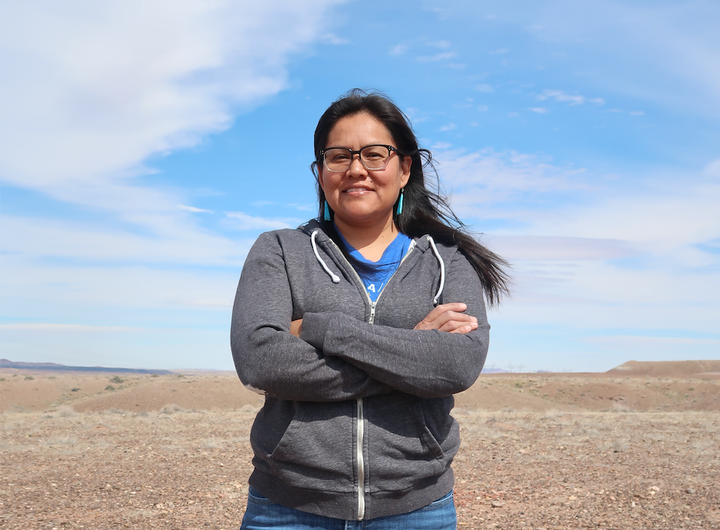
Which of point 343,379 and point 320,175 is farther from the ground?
point 320,175

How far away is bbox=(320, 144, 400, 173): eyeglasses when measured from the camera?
2.54m

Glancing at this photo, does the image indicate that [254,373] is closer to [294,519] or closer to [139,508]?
[294,519]

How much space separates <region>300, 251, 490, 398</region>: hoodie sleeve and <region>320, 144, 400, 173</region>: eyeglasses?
658 millimetres

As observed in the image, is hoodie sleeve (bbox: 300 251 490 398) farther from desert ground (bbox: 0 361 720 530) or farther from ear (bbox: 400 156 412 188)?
desert ground (bbox: 0 361 720 530)

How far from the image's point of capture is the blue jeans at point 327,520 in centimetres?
220

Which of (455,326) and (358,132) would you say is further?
(358,132)

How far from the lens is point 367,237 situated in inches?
106

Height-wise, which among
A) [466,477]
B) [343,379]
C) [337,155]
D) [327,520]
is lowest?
[466,477]

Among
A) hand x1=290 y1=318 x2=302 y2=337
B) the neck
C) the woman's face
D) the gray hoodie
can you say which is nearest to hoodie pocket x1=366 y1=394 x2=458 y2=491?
the gray hoodie

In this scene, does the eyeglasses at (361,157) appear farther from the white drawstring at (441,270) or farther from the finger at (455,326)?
the finger at (455,326)

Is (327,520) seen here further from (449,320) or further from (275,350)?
(449,320)

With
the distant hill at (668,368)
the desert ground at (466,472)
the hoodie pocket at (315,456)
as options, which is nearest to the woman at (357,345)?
the hoodie pocket at (315,456)

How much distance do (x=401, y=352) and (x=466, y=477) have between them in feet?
23.7

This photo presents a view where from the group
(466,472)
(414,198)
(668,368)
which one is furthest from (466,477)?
(668,368)
